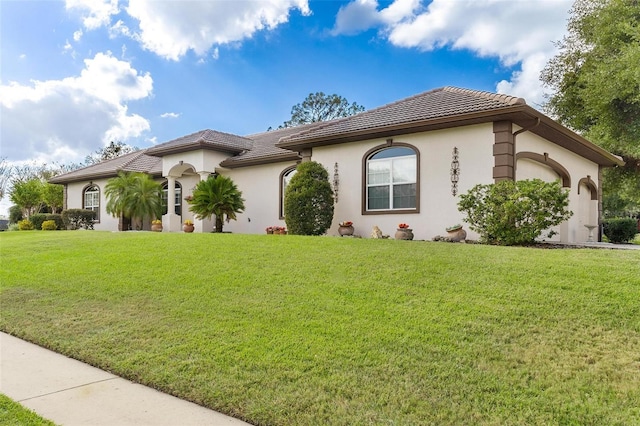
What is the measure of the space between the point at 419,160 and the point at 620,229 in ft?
43.2

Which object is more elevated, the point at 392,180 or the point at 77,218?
the point at 392,180

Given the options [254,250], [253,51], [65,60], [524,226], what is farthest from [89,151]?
[524,226]

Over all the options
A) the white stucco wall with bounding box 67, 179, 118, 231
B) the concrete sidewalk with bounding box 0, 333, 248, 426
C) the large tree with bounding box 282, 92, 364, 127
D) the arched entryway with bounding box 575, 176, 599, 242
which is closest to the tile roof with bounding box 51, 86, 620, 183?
the arched entryway with bounding box 575, 176, 599, 242

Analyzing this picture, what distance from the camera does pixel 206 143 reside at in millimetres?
17375

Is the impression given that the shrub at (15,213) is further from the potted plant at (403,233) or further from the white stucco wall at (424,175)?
the potted plant at (403,233)

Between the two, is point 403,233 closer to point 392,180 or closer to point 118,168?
point 392,180

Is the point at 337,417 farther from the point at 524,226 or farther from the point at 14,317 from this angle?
the point at 524,226

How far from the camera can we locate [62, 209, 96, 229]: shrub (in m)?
22.3

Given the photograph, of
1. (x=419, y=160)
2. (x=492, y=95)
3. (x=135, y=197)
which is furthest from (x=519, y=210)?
(x=135, y=197)

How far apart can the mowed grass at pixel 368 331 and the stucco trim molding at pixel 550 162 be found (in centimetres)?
494

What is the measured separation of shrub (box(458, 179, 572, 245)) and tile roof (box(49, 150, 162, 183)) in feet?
52.7

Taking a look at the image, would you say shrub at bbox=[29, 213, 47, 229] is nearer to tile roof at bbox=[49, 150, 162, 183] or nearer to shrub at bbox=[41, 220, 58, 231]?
shrub at bbox=[41, 220, 58, 231]

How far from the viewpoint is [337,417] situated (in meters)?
3.17

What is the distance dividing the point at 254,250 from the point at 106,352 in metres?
4.38
